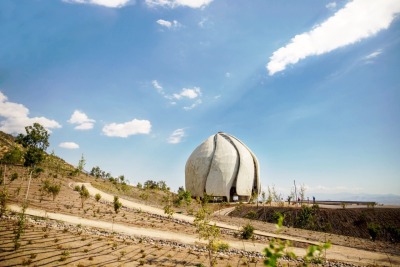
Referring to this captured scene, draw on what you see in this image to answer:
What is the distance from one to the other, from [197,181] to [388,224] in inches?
1192

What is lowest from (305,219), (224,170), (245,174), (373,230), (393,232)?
(393,232)

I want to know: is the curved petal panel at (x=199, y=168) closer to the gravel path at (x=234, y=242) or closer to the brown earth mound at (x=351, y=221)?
the brown earth mound at (x=351, y=221)

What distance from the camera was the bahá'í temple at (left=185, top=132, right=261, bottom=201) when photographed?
146ft

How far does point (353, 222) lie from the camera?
24406 mm

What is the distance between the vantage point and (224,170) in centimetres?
4488

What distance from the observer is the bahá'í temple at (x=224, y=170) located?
146 ft

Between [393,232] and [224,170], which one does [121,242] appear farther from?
[224,170]

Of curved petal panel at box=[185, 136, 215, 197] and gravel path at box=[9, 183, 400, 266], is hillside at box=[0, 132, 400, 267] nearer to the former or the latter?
gravel path at box=[9, 183, 400, 266]

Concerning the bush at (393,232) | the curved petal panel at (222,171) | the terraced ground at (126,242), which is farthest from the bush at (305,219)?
the curved petal panel at (222,171)

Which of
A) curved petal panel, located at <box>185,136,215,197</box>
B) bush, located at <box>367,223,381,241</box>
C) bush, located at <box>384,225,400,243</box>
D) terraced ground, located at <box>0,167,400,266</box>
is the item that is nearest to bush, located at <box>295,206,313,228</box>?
terraced ground, located at <box>0,167,400,266</box>

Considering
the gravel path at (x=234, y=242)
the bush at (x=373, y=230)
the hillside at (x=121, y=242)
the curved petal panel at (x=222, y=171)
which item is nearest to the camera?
the hillside at (x=121, y=242)

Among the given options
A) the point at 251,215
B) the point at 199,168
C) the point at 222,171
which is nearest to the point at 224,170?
the point at 222,171

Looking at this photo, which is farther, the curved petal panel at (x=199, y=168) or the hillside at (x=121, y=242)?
the curved petal panel at (x=199, y=168)

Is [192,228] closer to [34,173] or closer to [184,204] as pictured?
[184,204]
